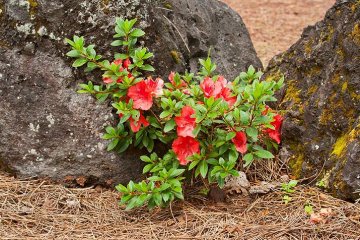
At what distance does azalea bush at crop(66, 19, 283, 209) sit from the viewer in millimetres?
3209

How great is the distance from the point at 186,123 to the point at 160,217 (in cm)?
55

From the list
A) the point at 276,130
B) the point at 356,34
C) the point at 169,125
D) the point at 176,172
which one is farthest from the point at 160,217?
the point at 356,34

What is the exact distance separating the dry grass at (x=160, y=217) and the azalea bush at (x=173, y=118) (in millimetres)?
133

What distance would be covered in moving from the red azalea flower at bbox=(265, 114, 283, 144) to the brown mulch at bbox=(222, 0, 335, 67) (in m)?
3.13

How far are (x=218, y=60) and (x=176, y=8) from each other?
21.0 inches

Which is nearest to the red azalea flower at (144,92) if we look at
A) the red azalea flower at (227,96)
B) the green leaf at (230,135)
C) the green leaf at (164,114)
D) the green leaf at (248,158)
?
the green leaf at (164,114)

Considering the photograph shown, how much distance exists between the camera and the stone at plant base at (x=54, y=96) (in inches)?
140

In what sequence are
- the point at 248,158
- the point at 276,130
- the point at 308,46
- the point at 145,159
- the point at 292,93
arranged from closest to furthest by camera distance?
1. the point at 248,158
2. the point at 145,159
3. the point at 276,130
4. the point at 292,93
5. the point at 308,46

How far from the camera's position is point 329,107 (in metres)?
3.57

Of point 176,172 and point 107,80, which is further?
point 107,80

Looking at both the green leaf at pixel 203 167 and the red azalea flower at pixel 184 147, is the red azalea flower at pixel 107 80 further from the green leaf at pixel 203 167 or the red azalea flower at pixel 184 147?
the green leaf at pixel 203 167

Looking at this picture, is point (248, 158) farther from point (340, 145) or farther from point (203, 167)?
point (340, 145)

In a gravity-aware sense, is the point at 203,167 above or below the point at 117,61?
below

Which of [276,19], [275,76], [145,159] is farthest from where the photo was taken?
[276,19]
